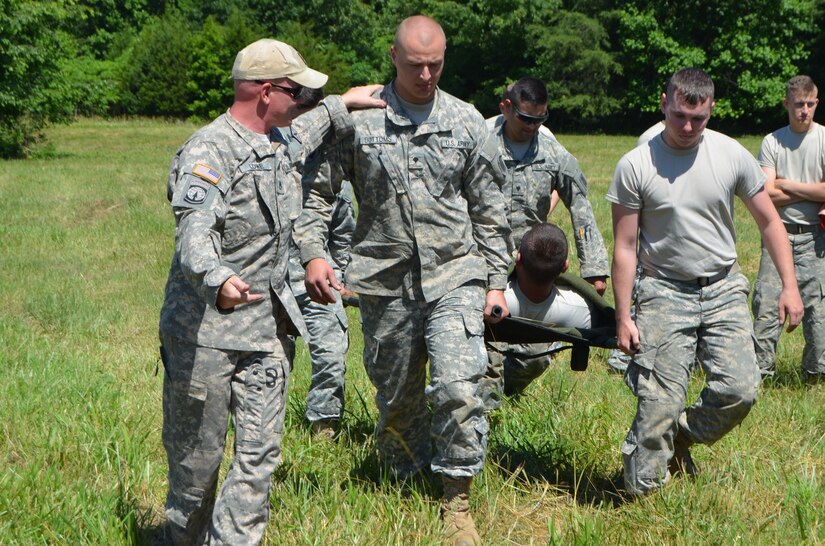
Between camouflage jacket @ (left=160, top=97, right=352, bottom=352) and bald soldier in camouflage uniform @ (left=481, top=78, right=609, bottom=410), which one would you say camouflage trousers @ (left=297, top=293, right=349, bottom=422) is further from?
camouflage jacket @ (left=160, top=97, right=352, bottom=352)

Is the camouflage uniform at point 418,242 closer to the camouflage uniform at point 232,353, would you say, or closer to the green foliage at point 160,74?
the camouflage uniform at point 232,353

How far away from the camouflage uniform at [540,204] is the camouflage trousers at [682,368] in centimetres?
149

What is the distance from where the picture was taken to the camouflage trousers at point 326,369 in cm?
636

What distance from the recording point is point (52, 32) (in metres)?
28.7

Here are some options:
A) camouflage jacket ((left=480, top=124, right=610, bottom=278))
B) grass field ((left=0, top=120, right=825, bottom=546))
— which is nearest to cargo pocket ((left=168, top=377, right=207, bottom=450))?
grass field ((left=0, top=120, right=825, bottom=546))

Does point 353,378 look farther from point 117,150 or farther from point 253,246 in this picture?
point 117,150

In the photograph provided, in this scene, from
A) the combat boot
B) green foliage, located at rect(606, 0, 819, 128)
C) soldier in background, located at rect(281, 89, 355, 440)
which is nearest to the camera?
the combat boot

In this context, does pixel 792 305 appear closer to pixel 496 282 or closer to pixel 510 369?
pixel 496 282

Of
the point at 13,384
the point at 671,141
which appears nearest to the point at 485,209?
the point at 671,141

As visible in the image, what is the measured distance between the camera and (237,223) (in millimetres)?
4199

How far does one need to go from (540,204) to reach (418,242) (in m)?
1.90

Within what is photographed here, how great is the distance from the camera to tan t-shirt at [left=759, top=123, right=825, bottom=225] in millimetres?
7793

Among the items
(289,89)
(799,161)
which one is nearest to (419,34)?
(289,89)

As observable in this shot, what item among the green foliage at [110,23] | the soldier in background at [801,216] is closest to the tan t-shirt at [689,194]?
the soldier in background at [801,216]
